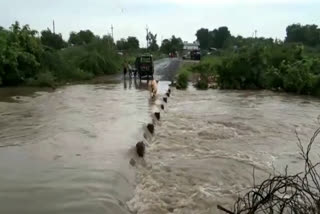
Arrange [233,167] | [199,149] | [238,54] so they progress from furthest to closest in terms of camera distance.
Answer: [238,54]
[199,149]
[233,167]

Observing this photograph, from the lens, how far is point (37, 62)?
34.3m

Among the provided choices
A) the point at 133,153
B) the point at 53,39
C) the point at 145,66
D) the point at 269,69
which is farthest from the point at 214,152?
the point at 53,39

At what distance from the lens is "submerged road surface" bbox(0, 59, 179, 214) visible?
26.6 ft

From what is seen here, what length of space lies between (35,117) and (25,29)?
1992 cm

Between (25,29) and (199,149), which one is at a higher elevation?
(25,29)

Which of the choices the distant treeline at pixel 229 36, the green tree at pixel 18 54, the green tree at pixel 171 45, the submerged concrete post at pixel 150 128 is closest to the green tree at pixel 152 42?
the green tree at pixel 171 45

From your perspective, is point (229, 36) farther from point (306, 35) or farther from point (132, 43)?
point (306, 35)

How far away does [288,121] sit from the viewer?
18.2 meters

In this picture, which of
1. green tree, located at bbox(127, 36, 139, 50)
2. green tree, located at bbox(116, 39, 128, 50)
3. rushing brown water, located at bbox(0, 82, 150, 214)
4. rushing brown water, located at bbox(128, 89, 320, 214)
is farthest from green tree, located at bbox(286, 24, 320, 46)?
rushing brown water, located at bbox(0, 82, 150, 214)

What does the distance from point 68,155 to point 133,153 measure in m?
1.59

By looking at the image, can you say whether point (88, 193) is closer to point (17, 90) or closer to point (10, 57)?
point (17, 90)

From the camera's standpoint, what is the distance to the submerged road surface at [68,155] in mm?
8102

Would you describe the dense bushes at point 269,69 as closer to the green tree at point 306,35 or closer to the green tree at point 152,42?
the green tree at point 306,35

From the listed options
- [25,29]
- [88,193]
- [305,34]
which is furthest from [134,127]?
[305,34]
